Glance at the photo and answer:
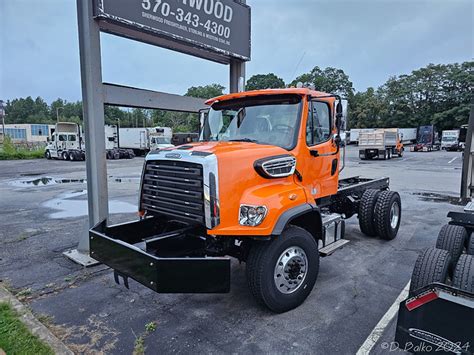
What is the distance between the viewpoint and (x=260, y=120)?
412cm

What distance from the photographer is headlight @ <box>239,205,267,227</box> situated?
3.16 m

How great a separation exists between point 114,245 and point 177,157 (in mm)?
1083

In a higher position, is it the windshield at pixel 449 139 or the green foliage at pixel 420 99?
the green foliage at pixel 420 99

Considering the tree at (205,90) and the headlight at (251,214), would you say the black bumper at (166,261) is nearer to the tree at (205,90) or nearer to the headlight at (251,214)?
the headlight at (251,214)

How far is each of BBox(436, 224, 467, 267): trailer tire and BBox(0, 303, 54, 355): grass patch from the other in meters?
4.05

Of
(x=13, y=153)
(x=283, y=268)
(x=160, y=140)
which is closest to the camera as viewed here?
(x=283, y=268)

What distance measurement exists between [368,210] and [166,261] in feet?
13.7

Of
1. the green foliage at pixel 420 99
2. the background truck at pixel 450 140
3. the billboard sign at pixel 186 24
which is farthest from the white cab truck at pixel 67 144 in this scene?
the green foliage at pixel 420 99

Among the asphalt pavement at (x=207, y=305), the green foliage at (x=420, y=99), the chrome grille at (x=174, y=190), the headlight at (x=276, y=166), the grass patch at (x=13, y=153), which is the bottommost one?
the asphalt pavement at (x=207, y=305)

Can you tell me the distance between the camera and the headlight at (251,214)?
3.16 meters

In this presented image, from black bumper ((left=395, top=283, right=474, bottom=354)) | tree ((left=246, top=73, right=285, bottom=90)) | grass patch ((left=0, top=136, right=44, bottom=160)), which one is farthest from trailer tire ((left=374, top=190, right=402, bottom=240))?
grass patch ((left=0, top=136, right=44, bottom=160))

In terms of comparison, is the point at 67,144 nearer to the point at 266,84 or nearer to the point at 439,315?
the point at 266,84

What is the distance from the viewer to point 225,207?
10.2 ft

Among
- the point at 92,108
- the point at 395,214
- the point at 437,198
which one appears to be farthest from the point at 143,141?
the point at 395,214
